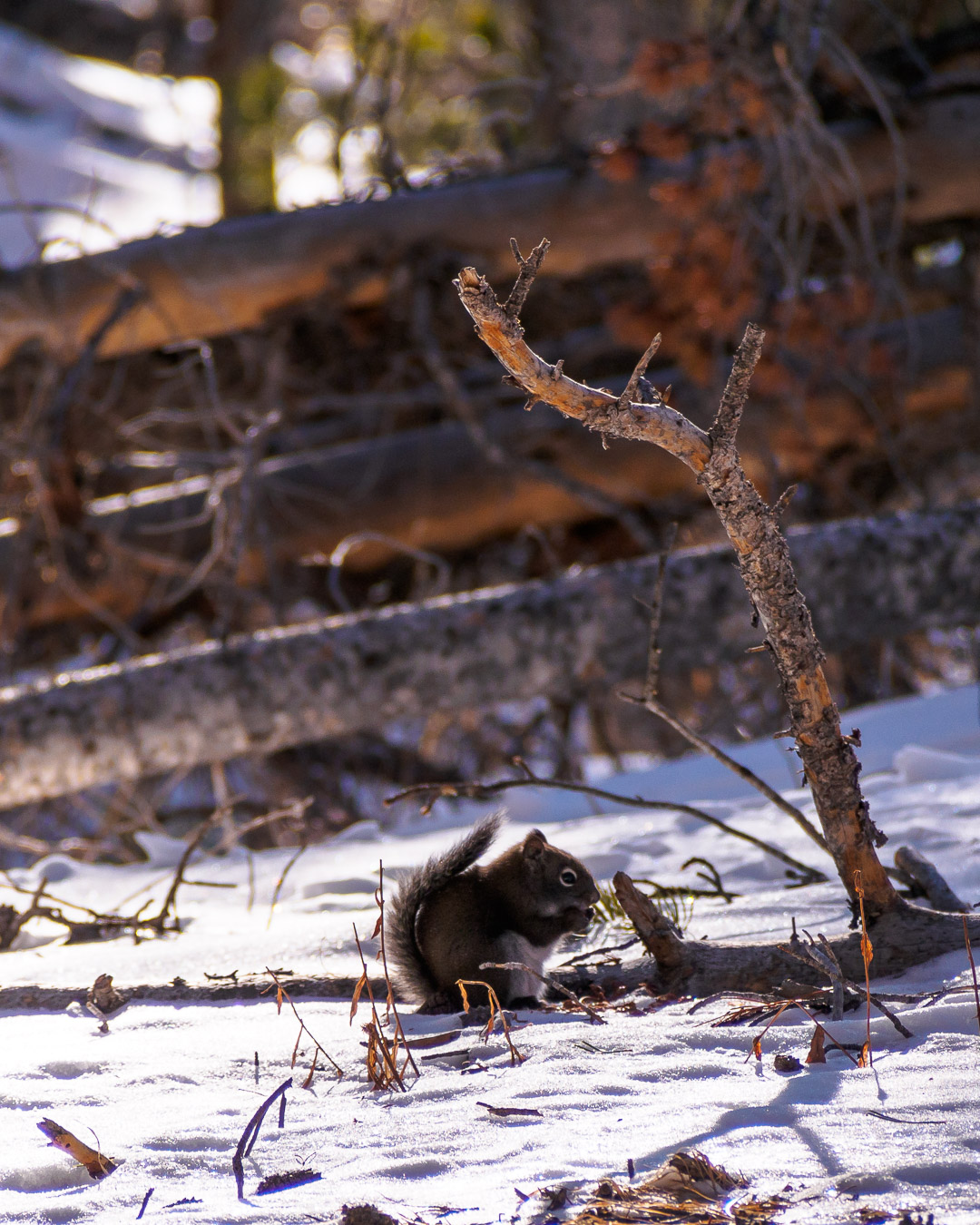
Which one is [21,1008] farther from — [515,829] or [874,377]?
[874,377]

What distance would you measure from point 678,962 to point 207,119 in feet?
47.9

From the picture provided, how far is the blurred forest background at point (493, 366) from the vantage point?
4934mm

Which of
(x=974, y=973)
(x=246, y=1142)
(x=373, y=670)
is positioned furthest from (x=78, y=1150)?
(x=373, y=670)

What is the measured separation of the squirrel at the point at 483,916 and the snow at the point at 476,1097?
0.11 m

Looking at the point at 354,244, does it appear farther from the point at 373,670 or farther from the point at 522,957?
the point at 522,957

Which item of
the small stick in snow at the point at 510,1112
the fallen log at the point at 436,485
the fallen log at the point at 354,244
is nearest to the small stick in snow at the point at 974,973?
the small stick in snow at the point at 510,1112

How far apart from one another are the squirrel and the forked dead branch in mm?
365

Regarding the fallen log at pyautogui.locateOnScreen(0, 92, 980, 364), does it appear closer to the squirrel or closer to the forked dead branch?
the squirrel

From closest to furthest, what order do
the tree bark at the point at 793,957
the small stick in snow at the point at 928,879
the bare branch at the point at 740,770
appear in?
the tree bark at the point at 793,957 < the small stick in snow at the point at 928,879 < the bare branch at the point at 740,770

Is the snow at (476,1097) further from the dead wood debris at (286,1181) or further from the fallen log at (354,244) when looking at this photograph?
the fallen log at (354,244)

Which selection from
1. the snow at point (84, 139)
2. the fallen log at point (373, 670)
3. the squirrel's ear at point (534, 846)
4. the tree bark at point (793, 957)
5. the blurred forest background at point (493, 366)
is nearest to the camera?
the tree bark at point (793, 957)

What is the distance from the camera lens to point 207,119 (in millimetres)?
14477

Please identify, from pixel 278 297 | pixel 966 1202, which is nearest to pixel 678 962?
pixel 966 1202

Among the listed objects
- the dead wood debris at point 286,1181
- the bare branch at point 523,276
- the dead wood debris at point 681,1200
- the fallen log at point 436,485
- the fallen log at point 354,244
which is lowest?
the dead wood debris at point 681,1200
